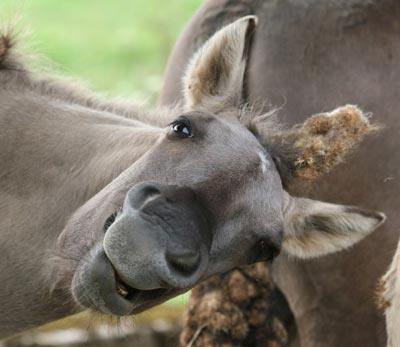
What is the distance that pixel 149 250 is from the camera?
12.4 feet

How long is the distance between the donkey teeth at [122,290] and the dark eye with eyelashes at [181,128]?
2.33 feet

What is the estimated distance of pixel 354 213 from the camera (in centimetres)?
450

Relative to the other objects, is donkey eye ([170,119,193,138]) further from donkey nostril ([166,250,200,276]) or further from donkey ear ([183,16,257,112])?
donkey nostril ([166,250,200,276])

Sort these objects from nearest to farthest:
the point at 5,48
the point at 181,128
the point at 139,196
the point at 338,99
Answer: the point at 139,196, the point at 181,128, the point at 5,48, the point at 338,99

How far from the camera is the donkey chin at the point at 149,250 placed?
12.4 ft

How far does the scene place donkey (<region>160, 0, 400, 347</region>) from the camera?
17.4 ft

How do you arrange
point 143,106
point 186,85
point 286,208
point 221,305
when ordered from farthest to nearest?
1. point 221,305
2. point 143,106
3. point 186,85
4. point 286,208

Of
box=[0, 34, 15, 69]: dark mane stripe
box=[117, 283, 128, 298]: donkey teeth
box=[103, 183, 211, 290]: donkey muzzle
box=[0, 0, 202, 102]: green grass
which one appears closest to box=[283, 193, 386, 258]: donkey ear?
box=[103, 183, 211, 290]: donkey muzzle

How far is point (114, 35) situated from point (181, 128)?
28.9 ft

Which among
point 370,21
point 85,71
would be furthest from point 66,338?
point 85,71

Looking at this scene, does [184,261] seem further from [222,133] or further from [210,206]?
[222,133]

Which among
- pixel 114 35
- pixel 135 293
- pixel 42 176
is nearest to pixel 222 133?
pixel 135 293

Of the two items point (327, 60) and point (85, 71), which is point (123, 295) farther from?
point (85, 71)

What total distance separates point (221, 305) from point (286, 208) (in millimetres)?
1265
